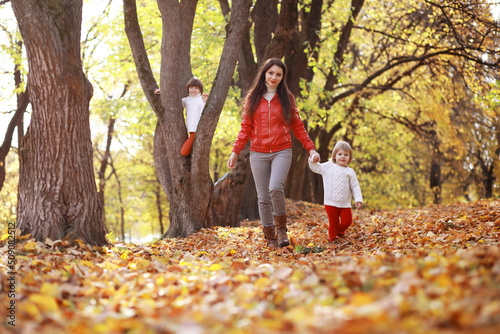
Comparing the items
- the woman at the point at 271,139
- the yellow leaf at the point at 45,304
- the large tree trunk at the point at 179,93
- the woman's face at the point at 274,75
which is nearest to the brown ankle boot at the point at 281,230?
the woman at the point at 271,139

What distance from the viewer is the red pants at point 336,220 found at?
599 cm

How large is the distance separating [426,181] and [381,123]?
7.88 metres

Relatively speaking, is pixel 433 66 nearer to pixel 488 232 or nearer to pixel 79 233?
pixel 488 232

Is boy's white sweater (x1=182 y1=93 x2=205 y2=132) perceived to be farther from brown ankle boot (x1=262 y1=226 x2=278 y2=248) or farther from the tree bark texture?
the tree bark texture

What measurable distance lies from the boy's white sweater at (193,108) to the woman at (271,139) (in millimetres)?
1799

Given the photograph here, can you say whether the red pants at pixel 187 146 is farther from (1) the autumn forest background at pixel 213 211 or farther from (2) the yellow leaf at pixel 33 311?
(2) the yellow leaf at pixel 33 311

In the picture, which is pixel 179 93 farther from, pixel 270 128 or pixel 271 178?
pixel 271 178

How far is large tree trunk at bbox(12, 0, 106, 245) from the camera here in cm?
505

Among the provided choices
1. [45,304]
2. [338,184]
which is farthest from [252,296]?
A: [338,184]

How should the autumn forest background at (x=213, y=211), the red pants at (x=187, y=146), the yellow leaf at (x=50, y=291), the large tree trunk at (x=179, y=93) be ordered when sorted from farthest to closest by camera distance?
the red pants at (x=187, y=146) → the large tree trunk at (x=179, y=93) → the yellow leaf at (x=50, y=291) → the autumn forest background at (x=213, y=211)

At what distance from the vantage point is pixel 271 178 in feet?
18.5

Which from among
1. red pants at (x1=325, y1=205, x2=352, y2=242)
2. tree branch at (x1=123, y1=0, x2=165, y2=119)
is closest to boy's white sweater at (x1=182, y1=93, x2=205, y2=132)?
tree branch at (x1=123, y1=0, x2=165, y2=119)

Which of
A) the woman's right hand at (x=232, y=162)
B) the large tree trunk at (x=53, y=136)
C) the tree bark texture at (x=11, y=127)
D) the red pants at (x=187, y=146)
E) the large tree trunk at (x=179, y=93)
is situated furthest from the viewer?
the tree bark texture at (x=11, y=127)

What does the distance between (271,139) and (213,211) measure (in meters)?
3.60
